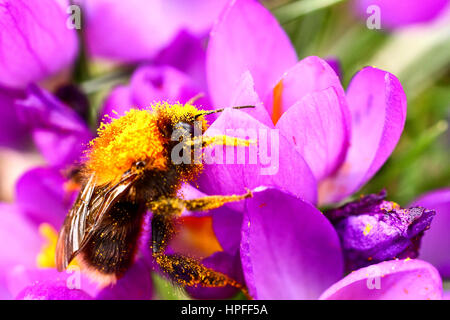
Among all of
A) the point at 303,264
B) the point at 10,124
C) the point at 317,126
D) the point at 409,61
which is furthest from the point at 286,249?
the point at 409,61

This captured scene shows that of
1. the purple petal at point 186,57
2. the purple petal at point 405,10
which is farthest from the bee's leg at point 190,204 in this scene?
the purple petal at point 405,10

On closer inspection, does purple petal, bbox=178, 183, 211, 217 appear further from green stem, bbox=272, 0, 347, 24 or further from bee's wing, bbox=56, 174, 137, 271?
green stem, bbox=272, 0, 347, 24

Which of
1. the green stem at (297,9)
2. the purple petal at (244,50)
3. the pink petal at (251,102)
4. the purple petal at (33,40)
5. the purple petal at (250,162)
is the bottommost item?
the purple petal at (250,162)

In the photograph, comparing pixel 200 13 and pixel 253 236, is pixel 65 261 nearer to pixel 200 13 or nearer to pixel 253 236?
pixel 253 236

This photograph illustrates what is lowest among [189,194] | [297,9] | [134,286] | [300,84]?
[134,286]

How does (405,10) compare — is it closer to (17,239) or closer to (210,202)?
(210,202)

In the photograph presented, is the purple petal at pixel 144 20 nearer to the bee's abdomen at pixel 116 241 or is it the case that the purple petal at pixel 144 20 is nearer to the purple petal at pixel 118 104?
the purple petal at pixel 118 104

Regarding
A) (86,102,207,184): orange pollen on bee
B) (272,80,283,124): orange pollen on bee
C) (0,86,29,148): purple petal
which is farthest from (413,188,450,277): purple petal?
(0,86,29,148): purple petal

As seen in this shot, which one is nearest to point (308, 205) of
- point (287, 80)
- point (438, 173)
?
point (287, 80)
